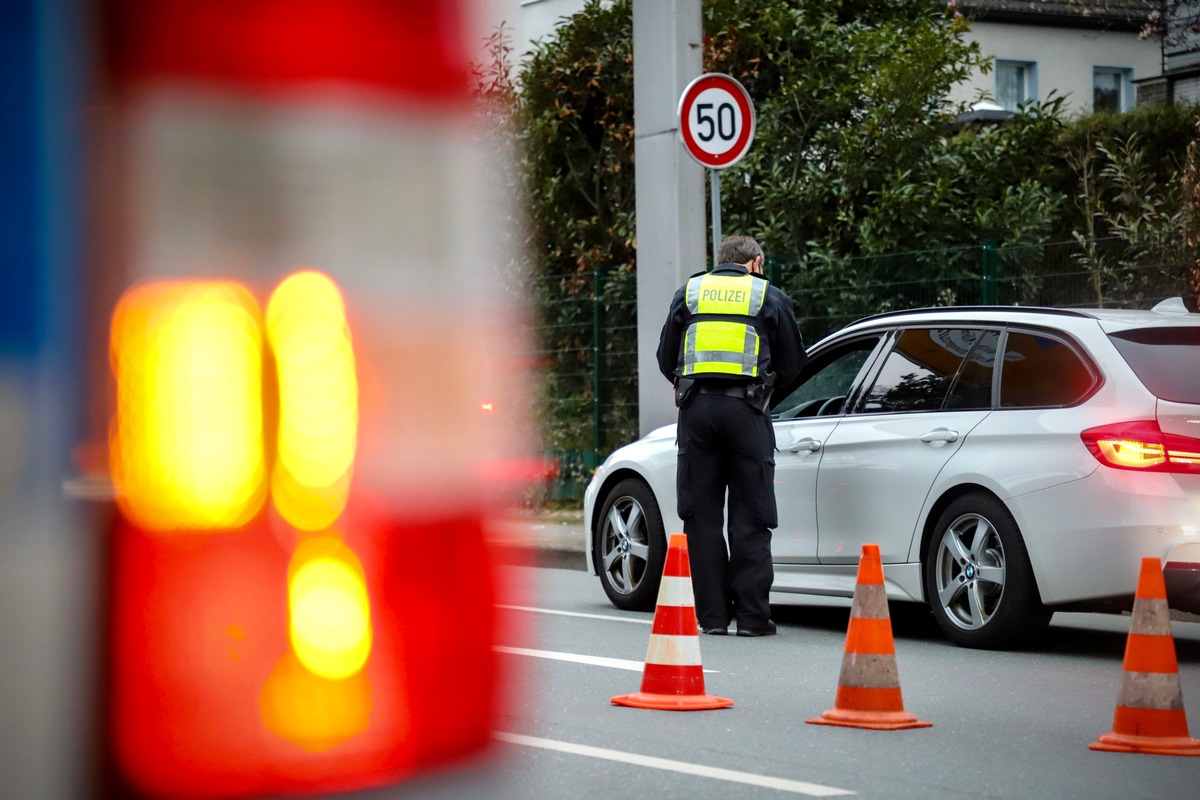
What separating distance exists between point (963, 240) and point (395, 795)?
14.3 metres

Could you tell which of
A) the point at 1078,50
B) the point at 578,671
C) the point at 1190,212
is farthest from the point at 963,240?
the point at 1078,50

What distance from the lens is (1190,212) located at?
13.9 metres

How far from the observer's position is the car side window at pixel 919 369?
9078 mm

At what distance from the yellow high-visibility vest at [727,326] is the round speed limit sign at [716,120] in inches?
128

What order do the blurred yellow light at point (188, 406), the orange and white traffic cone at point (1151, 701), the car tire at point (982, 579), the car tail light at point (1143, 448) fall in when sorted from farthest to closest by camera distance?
the car tire at point (982, 579) → the car tail light at point (1143, 448) → the orange and white traffic cone at point (1151, 701) → the blurred yellow light at point (188, 406)

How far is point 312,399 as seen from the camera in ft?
8.78

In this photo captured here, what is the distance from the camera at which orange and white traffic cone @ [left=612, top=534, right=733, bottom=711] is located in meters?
6.90

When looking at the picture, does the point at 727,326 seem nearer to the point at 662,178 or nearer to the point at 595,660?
the point at 595,660

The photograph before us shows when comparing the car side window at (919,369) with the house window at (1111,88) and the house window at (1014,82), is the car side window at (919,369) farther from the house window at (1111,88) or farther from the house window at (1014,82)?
the house window at (1111,88)

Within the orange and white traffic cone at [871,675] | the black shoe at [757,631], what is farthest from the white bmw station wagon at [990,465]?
the orange and white traffic cone at [871,675]

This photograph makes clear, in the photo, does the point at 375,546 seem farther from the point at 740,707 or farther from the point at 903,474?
the point at 903,474

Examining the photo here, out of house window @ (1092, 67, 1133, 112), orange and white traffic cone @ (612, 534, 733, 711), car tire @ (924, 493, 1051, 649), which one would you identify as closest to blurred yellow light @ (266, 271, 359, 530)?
orange and white traffic cone @ (612, 534, 733, 711)

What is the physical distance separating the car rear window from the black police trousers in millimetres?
1806

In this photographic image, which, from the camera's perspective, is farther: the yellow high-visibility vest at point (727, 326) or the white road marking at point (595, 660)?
the yellow high-visibility vest at point (727, 326)
